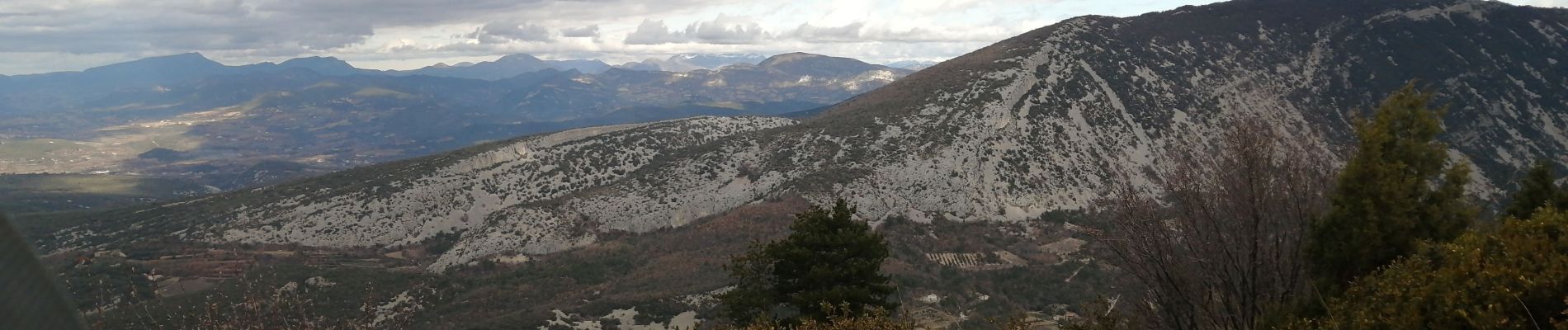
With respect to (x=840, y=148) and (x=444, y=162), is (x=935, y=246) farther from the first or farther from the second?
(x=444, y=162)

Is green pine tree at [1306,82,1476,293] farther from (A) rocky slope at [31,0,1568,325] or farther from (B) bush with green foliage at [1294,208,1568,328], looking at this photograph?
(A) rocky slope at [31,0,1568,325]

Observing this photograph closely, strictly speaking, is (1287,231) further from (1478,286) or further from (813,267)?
(813,267)

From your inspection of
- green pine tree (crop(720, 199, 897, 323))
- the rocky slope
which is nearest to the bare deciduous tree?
green pine tree (crop(720, 199, 897, 323))

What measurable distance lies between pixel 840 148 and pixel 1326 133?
38.6 m

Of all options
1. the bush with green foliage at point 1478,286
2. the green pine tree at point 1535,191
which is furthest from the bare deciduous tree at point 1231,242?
the green pine tree at point 1535,191

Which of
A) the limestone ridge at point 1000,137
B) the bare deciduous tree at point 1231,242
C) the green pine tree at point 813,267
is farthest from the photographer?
the limestone ridge at point 1000,137

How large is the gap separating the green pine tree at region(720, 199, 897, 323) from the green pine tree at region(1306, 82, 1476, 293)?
8.64 meters

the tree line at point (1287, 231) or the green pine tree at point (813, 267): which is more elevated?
the tree line at point (1287, 231)

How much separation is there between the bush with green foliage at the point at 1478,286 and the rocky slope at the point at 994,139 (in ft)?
102

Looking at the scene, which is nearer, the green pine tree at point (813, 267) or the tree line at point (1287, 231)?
the tree line at point (1287, 231)

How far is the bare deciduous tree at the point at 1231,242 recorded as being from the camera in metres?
12.4

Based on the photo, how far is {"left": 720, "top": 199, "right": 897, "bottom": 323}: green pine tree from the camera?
1784 centimetres

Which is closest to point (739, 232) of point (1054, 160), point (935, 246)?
point (935, 246)

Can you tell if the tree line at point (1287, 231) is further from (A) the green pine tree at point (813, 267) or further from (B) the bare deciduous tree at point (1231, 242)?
(A) the green pine tree at point (813, 267)
